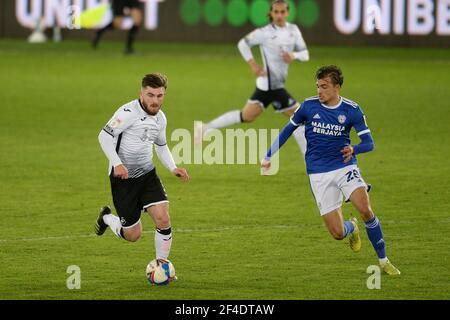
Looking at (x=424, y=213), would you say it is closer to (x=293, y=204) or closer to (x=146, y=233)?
(x=293, y=204)

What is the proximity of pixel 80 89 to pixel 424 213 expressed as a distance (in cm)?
1419

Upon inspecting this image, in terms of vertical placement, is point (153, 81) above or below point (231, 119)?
above

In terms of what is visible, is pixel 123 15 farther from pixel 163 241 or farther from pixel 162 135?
pixel 163 241

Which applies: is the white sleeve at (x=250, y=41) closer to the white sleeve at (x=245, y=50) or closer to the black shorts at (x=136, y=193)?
the white sleeve at (x=245, y=50)

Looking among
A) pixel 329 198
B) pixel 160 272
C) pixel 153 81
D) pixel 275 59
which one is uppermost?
pixel 275 59

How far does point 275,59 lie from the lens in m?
18.1

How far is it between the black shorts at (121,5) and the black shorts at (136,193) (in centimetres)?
2524

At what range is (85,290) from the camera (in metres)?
9.88

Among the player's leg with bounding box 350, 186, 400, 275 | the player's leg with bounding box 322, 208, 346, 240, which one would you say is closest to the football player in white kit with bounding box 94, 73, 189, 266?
the player's leg with bounding box 322, 208, 346, 240

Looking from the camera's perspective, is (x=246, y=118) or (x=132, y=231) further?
(x=246, y=118)

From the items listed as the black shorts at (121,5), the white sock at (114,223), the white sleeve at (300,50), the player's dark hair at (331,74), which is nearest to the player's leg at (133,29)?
the black shorts at (121,5)

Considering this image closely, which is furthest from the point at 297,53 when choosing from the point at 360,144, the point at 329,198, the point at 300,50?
the point at 360,144

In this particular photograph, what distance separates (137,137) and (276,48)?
8.04 m
